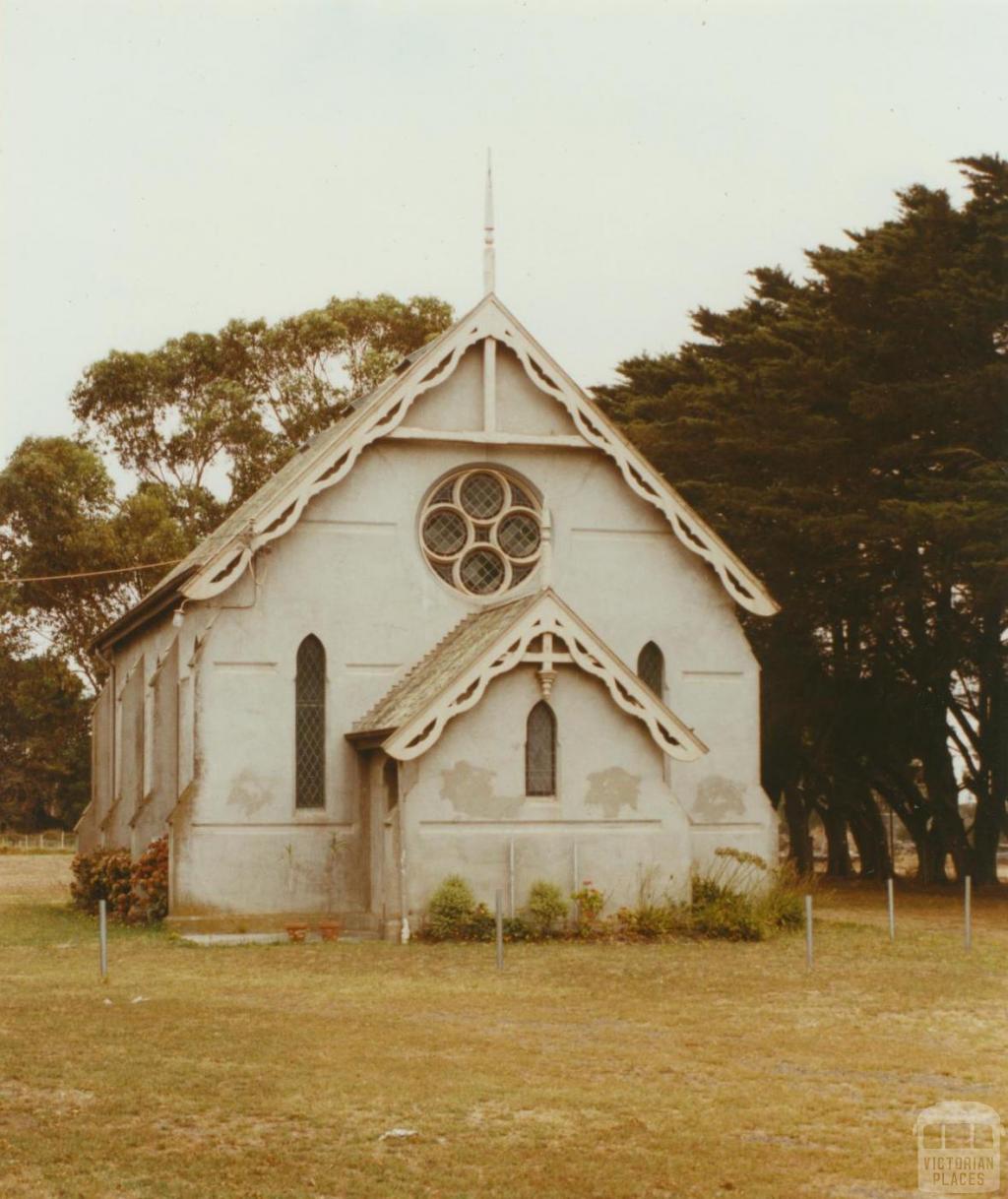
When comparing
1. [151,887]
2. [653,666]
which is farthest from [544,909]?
[151,887]

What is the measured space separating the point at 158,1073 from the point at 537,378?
21.8 meters

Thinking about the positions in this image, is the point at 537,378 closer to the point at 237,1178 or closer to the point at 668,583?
the point at 668,583

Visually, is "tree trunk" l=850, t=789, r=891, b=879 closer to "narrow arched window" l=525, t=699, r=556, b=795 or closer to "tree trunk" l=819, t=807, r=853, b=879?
"tree trunk" l=819, t=807, r=853, b=879

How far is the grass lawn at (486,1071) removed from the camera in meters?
13.2

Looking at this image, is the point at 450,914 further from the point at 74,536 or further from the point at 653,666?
the point at 74,536

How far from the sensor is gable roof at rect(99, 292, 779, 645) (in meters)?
34.2

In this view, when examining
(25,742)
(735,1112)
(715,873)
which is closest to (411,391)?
(715,873)

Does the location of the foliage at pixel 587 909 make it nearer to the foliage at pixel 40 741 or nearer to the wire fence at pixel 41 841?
the foliage at pixel 40 741

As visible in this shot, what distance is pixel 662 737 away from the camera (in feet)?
108

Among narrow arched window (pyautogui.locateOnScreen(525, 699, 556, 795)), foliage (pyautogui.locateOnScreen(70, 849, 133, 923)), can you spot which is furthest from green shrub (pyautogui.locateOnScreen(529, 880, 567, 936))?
foliage (pyautogui.locateOnScreen(70, 849, 133, 923))

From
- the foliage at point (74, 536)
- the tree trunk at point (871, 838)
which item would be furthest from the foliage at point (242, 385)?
the tree trunk at point (871, 838)

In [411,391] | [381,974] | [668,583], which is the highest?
[411,391]

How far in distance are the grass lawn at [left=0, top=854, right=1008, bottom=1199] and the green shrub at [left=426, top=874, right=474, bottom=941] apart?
192 cm

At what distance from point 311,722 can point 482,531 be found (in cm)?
506
